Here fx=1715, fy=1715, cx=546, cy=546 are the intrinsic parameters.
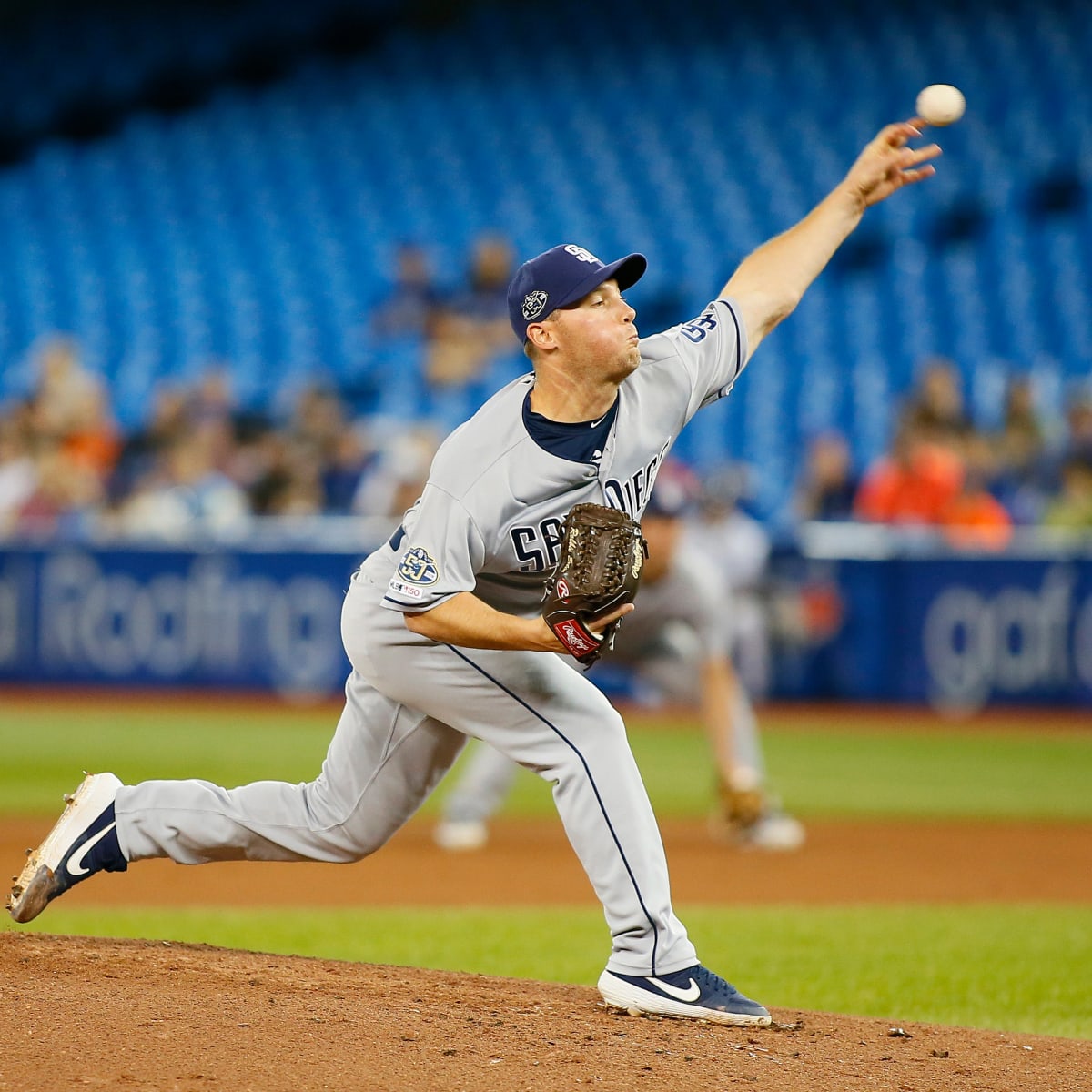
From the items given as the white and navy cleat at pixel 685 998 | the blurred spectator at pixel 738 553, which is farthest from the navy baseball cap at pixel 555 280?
the blurred spectator at pixel 738 553

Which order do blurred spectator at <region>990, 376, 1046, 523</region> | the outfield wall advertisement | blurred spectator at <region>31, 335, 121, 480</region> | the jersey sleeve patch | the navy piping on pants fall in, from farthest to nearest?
1. blurred spectator at <region>31, 335, 121, 480</region>
2. blurred spectator at <region>990, 376, 1046, 523</region>
3. the outfield wall advertisement
4. the navy piping on pants
5. the jersey sleeve patch

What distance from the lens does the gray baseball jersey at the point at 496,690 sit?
377cm

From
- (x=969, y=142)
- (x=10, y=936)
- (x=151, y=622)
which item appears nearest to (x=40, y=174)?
(x=151, y=622)

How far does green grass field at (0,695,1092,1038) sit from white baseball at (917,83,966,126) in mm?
2414

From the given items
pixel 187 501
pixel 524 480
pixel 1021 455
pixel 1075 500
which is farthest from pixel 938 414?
pixel 524 480

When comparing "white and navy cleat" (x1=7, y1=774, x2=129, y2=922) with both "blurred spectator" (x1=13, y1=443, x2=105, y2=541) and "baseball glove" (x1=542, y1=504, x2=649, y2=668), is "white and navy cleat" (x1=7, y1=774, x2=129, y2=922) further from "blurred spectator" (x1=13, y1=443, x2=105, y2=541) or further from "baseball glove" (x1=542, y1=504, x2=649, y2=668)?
"blurred spectator" (x1=13, y1=443, x2=105, y2=541)

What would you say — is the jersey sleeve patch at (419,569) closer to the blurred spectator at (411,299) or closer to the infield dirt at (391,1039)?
the infield dirt at (391,1039)

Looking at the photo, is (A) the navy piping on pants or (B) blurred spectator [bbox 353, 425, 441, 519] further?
(B) blurred spectator [bbox 353, 425, 441, 519]

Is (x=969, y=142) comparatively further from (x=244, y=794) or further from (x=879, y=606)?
(x=244, y=794)

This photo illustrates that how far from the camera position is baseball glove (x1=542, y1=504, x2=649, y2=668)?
3551 mm

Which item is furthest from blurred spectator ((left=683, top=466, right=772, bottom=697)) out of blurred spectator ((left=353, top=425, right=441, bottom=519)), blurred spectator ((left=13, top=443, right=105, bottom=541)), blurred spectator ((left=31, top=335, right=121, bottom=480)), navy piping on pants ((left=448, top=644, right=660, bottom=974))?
navy piping on pants ((left=448, top=644, right=660, bottom=974))

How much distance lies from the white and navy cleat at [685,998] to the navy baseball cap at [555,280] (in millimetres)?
1483

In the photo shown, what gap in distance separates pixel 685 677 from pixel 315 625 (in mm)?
6002

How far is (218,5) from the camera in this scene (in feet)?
78.5
